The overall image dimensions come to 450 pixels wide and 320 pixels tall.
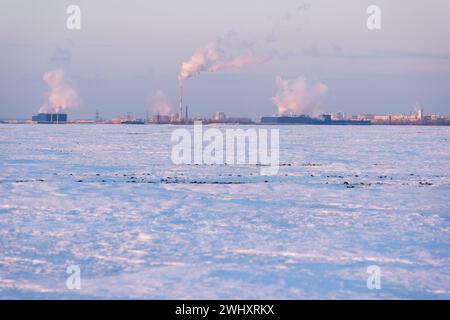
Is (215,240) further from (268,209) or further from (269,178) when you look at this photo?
(269,178)

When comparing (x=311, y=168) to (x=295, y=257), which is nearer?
(x=295, y=257)

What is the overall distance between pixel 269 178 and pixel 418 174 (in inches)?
267

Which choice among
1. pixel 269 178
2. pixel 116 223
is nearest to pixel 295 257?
pixel 116 223

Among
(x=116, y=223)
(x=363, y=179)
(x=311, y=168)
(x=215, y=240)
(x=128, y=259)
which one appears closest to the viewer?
(x=128, y=259)

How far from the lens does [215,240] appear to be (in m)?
10.7

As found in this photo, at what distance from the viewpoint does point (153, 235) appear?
36.6ft

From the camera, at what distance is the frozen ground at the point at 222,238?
7.95 m

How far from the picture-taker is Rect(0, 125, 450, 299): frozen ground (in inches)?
313

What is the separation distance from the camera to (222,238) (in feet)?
35.7
